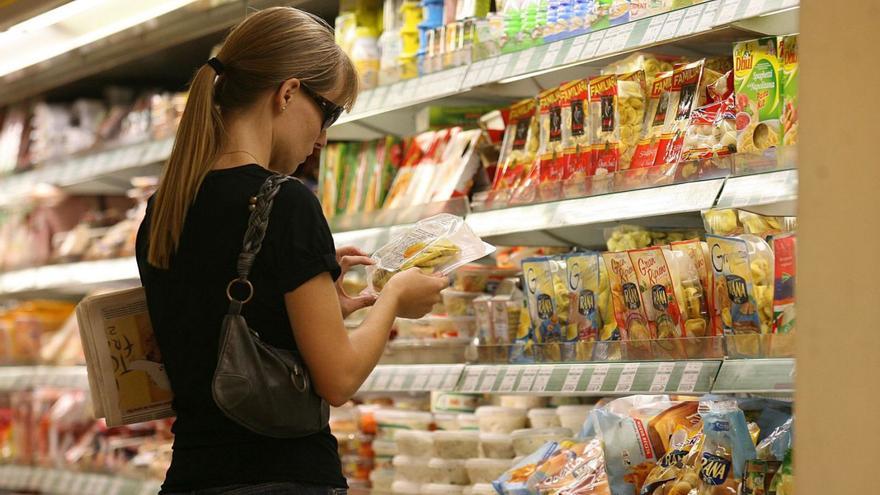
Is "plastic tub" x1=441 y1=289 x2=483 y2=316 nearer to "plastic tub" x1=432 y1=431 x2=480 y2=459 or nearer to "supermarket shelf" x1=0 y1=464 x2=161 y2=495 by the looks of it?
"plastic tub" x1=432 y1=431 x2=480 y2=459

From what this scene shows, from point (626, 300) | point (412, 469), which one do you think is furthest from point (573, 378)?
point (412, 469)

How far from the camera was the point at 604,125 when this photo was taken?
2.38 m

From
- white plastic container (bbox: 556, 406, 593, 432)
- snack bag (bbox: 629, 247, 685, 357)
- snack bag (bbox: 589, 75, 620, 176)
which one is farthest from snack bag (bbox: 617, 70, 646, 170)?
white plastic container (bbox: 556, 406, 593, 432)

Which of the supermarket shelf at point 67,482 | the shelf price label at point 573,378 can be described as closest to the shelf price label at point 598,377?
the shelf price label at point 573,378

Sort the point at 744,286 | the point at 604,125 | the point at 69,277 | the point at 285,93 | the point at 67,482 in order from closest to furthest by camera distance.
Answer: the point at 285,93, the point at 744,286, the point at 604,125, the point at 67,482, the point at 69,277

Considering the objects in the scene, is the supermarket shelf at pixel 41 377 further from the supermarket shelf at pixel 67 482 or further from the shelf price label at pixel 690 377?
the shelf price label at pixel 690 377

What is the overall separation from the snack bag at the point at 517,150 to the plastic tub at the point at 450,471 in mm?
623

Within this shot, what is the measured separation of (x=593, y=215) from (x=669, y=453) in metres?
0.50

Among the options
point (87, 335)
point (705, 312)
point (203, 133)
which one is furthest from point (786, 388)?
point (87, 335)

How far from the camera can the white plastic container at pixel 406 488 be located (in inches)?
109

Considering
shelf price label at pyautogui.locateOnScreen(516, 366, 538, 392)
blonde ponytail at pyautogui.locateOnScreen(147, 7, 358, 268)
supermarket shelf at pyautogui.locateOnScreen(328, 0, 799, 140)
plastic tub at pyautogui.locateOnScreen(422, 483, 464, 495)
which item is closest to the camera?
blonde ponytail at pyautogui.locateOnScreen(147, 7, 358, 268)

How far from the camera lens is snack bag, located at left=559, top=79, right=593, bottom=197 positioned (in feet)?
7.84

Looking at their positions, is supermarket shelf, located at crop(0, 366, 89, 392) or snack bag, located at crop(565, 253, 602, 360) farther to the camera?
supermarket shelf, located at crop(0, 366, 89, 392)

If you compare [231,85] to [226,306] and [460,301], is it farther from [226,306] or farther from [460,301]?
[460,301]
